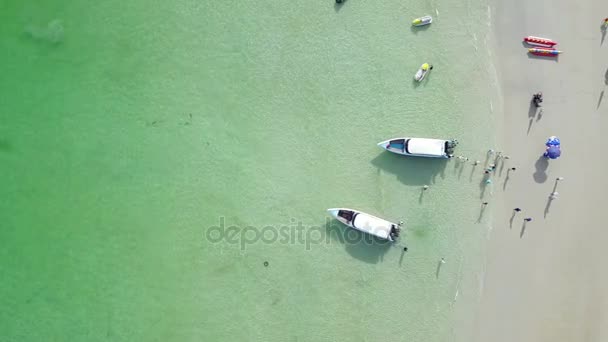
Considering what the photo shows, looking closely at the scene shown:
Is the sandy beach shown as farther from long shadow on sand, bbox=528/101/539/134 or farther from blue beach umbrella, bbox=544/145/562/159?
blue beach umbrella, bbox=544/145/562/159

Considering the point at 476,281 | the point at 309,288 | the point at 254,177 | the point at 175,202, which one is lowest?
the point at 309,288

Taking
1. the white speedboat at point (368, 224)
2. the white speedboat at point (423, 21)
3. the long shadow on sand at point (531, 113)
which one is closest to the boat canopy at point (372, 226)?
the white speedboat at point (368, 224)

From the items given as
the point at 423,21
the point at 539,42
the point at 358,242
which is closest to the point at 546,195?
the point at 539,42

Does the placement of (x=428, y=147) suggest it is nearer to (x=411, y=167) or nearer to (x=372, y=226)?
(x=411, y=167)

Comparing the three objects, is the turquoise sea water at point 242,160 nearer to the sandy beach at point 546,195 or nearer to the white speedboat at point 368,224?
the white speedboat at point 368,224

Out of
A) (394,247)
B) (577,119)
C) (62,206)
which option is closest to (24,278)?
(62,206)

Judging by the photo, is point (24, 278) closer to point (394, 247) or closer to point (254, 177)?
point (254, 177)

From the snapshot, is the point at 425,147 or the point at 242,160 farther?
the point at 242,160
